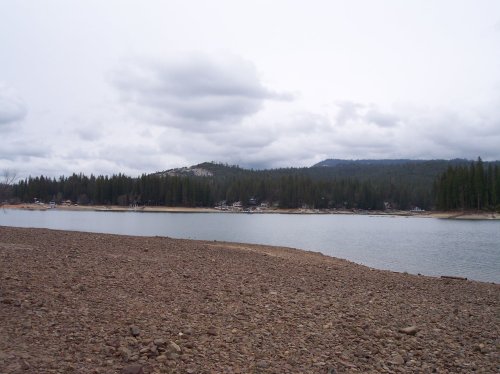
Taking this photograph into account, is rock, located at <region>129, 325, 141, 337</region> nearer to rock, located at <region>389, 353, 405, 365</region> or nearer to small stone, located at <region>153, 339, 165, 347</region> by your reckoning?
small stone, located at <region>153, 339, 165, 347</region>

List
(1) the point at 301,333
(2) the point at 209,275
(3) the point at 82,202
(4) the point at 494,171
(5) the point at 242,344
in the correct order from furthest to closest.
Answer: (3) the point at 82,202 → (4) the point at 494,171 → (2) the point at 209,275 → (1) the point at 301,333 → (5) the point at 242,344

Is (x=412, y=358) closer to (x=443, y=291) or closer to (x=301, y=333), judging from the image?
(x=301, y=333)

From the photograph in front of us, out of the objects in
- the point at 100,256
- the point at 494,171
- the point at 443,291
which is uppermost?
the point at 494,171

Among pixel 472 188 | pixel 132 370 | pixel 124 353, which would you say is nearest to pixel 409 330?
pixel 124 353

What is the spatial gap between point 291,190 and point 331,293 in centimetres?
17311

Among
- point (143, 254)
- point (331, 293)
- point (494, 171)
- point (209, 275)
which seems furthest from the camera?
point (494, 171)

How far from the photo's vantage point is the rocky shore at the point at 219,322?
727cm

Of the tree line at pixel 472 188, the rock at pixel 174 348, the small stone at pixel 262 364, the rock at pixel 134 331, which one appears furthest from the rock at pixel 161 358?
the tree line at pixel 472 188

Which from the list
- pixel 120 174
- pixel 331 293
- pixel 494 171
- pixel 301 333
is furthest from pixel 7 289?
→ pixel 120 174

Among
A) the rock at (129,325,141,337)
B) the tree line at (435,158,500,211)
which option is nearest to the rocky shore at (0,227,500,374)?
the rock at (129,325,141,337)

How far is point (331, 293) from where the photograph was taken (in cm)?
1412

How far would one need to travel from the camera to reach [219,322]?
9617mm

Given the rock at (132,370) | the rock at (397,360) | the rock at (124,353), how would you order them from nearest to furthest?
the rock at (132,370) < the rock at (124,353) < the rock at (397,360)

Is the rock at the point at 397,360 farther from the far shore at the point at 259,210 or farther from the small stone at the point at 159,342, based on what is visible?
the far shore at the point at 259,210
